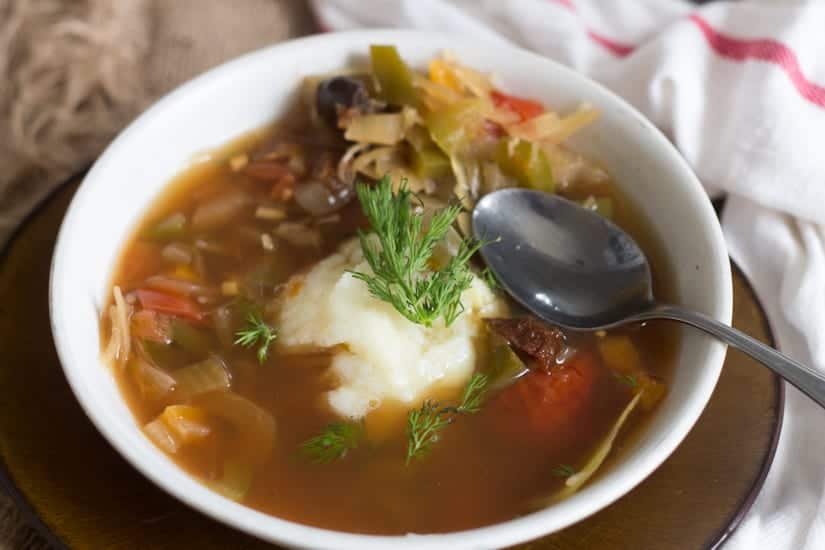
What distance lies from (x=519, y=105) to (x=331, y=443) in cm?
132

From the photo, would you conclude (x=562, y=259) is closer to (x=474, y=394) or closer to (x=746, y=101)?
(x=474, y=394)

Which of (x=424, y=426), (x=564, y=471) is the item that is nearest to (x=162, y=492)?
(x=424, y=426)

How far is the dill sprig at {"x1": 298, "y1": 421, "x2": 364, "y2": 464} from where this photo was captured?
214cm

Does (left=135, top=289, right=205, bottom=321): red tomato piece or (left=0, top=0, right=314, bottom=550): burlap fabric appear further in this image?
(left=0, top=0, right=314, bottom=550): burlap fabric

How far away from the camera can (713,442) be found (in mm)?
2164

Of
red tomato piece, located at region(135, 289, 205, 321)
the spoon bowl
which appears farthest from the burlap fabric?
the spoon bowl

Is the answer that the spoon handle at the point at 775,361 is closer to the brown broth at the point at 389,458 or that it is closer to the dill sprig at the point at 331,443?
the brown broth at the point at 389,458

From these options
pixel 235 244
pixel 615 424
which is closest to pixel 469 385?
pixel 615 424

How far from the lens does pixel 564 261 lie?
2.53 metres

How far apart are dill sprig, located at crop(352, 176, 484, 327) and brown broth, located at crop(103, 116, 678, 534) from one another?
240 mm

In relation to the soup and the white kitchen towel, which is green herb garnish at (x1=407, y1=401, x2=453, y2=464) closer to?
the soup

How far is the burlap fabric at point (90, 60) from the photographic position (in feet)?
10.6

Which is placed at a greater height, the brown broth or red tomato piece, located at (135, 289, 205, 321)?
red tomato piece, located at (135, 289, 205, 321)

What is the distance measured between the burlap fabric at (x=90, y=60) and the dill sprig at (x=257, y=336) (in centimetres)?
115
